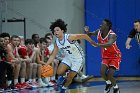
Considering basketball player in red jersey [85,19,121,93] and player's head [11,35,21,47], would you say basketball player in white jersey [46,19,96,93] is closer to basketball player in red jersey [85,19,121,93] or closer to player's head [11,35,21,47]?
basketball player in red jersey [85,19,121,93]

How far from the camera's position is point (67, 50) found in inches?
351

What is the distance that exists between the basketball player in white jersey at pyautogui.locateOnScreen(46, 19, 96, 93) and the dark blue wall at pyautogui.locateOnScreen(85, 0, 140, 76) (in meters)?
7.44

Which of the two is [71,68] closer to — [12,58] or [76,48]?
[76,48]

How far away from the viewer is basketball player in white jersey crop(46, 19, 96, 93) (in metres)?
8.75

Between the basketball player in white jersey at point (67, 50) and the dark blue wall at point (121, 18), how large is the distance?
7.44 metres

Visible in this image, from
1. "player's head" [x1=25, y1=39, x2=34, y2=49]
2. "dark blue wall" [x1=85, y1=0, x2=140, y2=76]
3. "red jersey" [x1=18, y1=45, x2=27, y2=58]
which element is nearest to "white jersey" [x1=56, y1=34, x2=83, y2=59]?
"red jersey" [x1=18, y1=45, x2=27, y2=58]

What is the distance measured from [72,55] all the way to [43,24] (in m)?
7.94

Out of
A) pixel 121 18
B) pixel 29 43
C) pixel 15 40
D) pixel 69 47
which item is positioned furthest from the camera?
pixel 121 18

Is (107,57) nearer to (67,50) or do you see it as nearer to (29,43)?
(67,50)

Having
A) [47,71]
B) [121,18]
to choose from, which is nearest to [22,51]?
[47,71]

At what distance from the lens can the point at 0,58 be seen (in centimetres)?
1077

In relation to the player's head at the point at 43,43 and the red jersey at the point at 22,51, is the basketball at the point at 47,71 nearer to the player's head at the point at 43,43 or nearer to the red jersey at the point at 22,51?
the player's head at the point at 43,43

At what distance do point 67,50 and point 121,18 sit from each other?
25.5 feet

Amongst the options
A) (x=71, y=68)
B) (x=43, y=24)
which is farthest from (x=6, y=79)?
(x=43, y=24)
